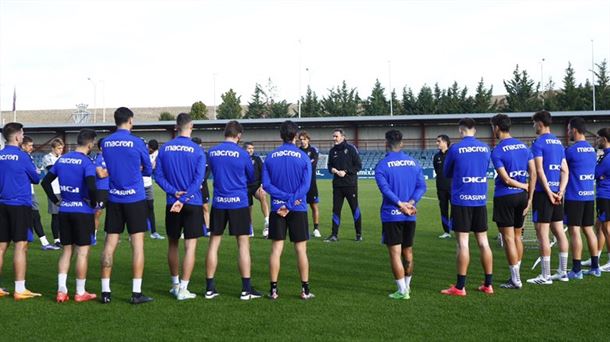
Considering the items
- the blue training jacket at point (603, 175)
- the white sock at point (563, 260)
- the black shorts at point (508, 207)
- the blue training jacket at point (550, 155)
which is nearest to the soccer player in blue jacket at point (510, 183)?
the black shorts at point (508, 207)

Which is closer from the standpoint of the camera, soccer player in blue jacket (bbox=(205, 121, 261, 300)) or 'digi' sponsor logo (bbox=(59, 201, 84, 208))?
'digi' sponsor logo (bbox=(59, 201, 84, 208))

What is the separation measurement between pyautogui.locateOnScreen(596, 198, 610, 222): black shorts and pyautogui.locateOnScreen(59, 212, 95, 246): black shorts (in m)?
7.14

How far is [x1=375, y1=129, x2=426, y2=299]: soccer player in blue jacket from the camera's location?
270 inches

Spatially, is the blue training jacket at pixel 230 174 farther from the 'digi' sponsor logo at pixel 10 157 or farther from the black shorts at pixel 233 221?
the 'digi' sponsor logo at pixel 10 157

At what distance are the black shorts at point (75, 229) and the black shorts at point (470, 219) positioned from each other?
452cm

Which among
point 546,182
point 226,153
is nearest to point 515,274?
point 546,182

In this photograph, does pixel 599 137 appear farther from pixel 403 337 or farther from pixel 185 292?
pixel 185 292

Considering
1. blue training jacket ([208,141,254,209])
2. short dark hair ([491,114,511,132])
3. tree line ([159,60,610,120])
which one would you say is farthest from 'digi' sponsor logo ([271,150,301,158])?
tree line ([159,60,610,120])

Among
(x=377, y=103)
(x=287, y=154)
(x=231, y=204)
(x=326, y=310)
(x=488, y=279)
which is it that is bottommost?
(x=326, y=310)

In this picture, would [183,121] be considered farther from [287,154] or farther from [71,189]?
[71,189]

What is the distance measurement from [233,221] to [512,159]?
3.64 m

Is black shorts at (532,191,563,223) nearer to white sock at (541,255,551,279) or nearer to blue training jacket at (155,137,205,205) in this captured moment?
white sock at (541,255,551,279)

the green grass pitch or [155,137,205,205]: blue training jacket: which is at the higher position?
[155,137,205,205]: blue training jacket

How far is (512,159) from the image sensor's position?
732cm
